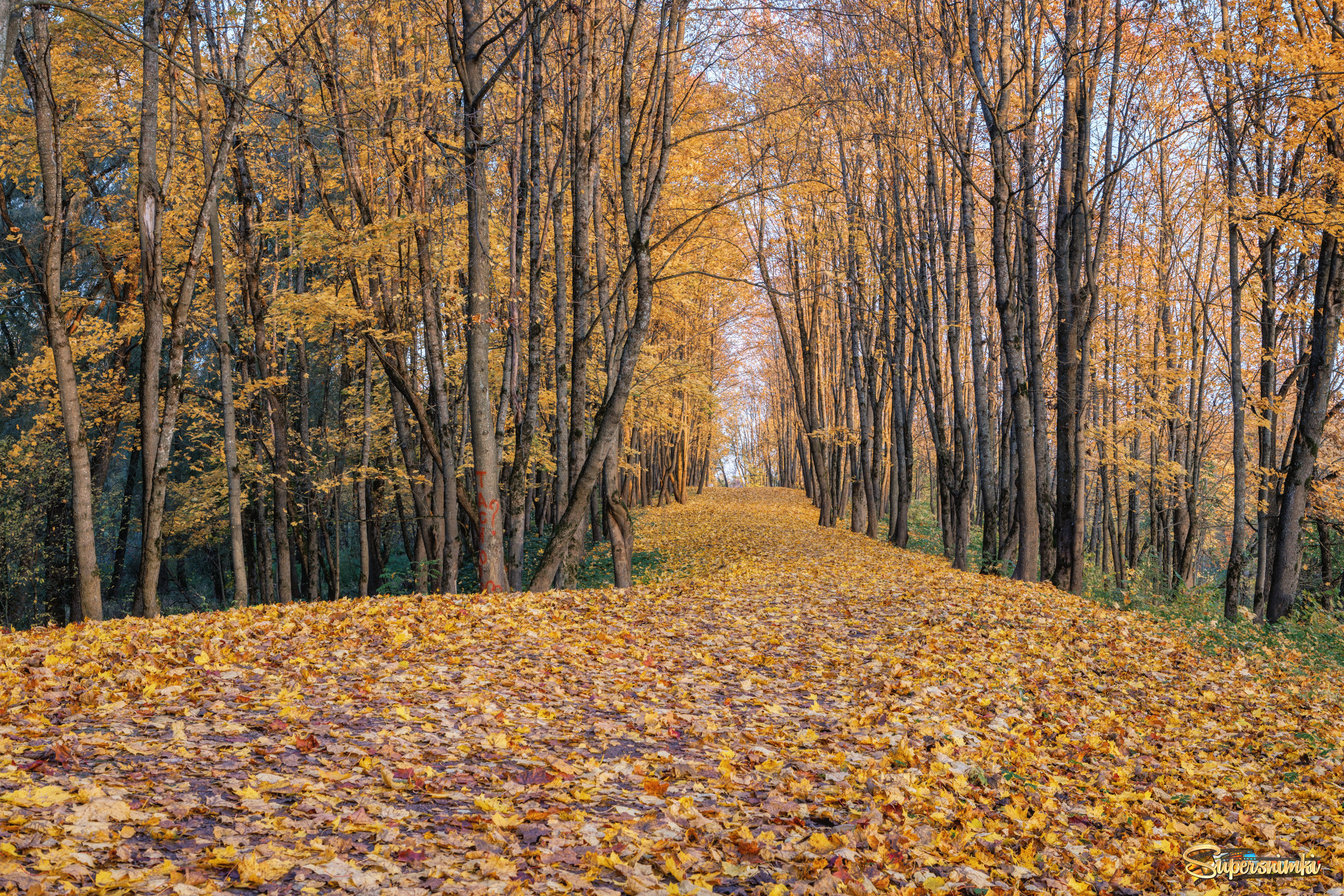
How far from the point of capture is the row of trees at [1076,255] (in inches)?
458

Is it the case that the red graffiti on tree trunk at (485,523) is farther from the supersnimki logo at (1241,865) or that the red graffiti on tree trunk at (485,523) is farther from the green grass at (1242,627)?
the green grass at (1242,627)

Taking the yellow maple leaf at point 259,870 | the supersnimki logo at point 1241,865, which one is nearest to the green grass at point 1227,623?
the supersnimki logo at point 1241,865

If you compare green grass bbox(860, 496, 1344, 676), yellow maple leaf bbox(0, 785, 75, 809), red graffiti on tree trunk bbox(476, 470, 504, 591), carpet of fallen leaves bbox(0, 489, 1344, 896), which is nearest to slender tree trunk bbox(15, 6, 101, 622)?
carpet of fallen leaves bbox(0, 489, 1344, 896)

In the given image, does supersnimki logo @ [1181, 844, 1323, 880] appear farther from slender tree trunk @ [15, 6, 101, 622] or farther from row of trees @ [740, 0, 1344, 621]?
slender tree trunk @ [15, 6, 101, 622]

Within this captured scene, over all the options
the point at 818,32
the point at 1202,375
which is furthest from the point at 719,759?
the point at 818,32

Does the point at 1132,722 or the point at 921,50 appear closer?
the point at 1132,722

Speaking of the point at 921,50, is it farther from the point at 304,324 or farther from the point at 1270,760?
the point at 1270,760

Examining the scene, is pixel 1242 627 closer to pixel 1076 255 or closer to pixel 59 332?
pixel 1076 255

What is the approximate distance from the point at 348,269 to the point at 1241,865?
13.2 metres

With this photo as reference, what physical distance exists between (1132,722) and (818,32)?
719 inches

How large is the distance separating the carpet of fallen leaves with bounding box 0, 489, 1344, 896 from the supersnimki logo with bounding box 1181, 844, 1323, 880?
89 millimetres

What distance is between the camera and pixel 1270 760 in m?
5.17

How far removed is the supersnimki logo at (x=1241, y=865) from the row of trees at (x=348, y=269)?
7578 mm

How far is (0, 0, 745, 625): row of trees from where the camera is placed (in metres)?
10.0
